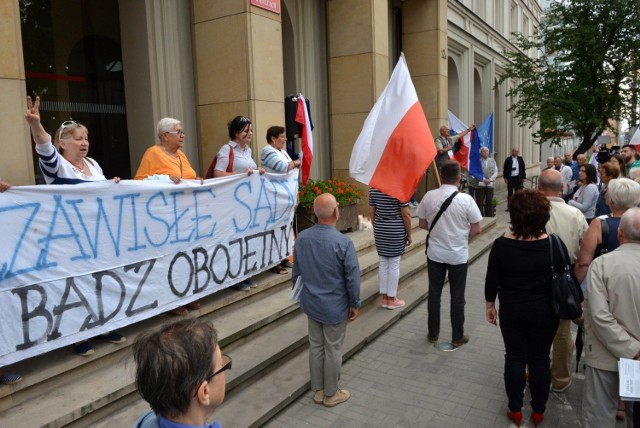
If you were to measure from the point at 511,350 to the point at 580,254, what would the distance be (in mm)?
870

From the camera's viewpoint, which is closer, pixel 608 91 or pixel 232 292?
pixel 232 292

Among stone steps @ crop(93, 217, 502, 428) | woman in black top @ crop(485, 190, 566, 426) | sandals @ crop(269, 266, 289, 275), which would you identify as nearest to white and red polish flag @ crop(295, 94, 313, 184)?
sandals @ crop(269, 266, 289, 275)

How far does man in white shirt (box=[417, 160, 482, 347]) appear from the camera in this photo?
493 centimetres

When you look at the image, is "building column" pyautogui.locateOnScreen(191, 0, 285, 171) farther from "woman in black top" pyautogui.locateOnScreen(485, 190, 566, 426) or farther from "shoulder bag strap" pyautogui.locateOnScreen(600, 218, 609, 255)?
"shoulder bag strap" pyautogui.locateOnScreen(600, 218, 609, 255)

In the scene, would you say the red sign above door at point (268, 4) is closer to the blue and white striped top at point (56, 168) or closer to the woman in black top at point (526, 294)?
the blue and white striped top at point (56, 168)

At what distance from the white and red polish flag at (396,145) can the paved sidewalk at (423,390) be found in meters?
1.54

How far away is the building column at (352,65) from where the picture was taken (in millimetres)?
9172

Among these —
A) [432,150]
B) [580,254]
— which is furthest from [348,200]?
[580,254]

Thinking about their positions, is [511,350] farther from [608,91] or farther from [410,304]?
[608,91]

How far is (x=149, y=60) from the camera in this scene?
659 cm

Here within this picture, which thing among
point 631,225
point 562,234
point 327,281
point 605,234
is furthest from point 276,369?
point 631,225

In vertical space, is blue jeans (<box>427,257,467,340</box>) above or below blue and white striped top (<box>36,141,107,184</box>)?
below

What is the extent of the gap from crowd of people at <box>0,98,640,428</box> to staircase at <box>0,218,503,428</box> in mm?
153

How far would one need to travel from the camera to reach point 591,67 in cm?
1614
